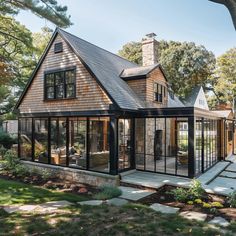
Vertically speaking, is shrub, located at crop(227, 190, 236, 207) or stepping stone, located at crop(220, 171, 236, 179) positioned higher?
shrub, located at crop(227, 190, 236, 207)

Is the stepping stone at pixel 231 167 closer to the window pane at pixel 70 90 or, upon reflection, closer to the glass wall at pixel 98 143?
the glass wall at pixel 98 143

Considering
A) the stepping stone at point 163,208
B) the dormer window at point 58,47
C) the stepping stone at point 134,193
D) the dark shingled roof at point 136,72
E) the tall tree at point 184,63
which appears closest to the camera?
the stepping stone at point 163,208

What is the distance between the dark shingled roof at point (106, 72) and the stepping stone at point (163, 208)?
4391 millimetres

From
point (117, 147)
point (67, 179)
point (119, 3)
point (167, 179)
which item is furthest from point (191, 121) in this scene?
point (67, 179)

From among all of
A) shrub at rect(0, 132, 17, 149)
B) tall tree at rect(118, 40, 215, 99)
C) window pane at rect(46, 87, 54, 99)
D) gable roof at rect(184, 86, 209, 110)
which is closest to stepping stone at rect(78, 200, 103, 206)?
window pane at rect(46, 87, 54, 99)

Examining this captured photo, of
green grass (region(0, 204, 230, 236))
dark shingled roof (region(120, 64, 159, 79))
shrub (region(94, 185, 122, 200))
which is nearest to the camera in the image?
green grass (region(0, 204, 230, 236))

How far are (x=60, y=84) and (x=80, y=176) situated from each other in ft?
15.6

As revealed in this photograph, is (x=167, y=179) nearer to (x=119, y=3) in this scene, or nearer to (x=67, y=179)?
(x=67, y=179)

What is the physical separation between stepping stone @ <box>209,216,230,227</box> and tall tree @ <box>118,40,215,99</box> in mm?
28780

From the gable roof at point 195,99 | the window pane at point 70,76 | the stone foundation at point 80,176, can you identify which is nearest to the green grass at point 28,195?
the stone foundation at point 80,176

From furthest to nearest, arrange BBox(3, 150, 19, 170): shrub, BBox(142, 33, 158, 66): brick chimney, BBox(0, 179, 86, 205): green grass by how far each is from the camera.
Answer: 1. BBox(142, 33, 158, 66): brick chimney
2. BBox(3, 150, 19, 170): shrub
3. BBox(0, 179, 86, 205): green grass

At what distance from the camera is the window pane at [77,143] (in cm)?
1162

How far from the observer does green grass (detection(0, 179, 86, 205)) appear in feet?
26.4

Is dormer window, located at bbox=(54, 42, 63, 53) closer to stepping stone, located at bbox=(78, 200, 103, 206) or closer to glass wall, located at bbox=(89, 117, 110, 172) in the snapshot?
glass wall, located at bbox=(89, 117, 110, 172)
